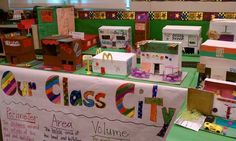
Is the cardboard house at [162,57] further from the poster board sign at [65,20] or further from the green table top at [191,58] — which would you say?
the poster board sign at [65,20]

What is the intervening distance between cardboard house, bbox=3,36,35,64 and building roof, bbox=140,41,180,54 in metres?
1.06

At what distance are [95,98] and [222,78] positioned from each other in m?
0.90

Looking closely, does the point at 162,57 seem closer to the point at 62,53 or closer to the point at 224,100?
the point at 224,100

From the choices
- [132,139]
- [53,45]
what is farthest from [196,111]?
[53,45]

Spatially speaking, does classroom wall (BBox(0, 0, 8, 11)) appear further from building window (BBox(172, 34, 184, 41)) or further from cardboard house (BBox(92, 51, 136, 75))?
building window (BBox(172, 34, 184, 41))

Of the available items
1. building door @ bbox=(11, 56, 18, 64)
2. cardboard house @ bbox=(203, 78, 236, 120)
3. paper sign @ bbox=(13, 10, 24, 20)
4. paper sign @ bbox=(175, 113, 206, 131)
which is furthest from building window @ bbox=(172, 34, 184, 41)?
paper sign @ bbox=(13, 10, 24, 20)

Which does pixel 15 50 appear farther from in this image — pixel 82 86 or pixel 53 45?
pixel 82 86

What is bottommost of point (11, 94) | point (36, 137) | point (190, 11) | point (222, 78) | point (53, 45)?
point (36, 137)

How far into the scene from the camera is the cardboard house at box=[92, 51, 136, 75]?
1.99 m

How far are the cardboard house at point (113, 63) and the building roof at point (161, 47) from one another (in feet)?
0.54

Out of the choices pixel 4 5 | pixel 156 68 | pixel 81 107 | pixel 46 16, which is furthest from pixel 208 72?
pixel 4 5

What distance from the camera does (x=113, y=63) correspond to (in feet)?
6.57

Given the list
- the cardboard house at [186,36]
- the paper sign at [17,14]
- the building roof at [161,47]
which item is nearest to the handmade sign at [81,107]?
the building roof at [161,47]

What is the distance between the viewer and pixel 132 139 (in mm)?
1900
